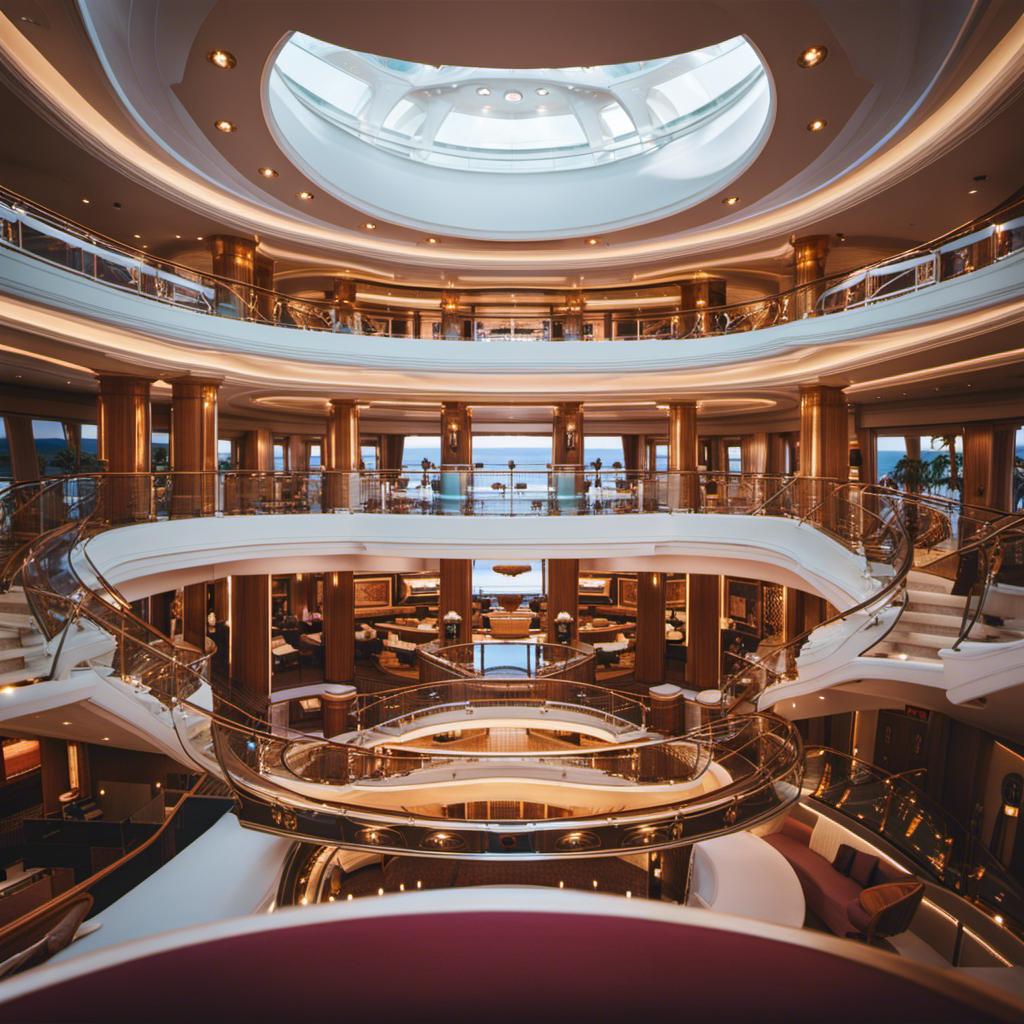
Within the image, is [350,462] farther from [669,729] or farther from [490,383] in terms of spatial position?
[669,729]

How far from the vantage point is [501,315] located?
1448 centimetres

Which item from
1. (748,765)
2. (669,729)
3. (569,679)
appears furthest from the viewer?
(569,679)

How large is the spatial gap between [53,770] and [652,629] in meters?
13.2

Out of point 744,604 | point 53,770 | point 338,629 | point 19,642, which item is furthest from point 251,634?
point 744,604

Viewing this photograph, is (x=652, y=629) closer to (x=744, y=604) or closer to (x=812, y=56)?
(x=744, y=604)

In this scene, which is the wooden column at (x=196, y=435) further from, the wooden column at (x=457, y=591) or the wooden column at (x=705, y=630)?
the wooden column at (x=705, y=630)

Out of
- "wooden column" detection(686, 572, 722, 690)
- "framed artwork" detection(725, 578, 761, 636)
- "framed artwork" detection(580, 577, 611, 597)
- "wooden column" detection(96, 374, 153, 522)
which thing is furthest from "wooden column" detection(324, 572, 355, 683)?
"framed artwork" detection(725, 578, 761, 636)

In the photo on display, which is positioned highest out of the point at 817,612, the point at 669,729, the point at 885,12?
the point at 885,12

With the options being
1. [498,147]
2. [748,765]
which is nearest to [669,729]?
[748,765]

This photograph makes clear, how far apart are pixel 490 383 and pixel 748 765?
9.83 meters

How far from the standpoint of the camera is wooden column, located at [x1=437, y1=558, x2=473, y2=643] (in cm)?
1672

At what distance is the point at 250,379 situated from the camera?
43.9 feet

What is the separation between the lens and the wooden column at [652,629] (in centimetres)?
1681

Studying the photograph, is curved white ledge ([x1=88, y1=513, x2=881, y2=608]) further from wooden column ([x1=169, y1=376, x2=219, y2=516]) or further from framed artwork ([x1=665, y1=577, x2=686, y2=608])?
framed artwork ([x1=665, y1=577, x2=686, y2=608])
